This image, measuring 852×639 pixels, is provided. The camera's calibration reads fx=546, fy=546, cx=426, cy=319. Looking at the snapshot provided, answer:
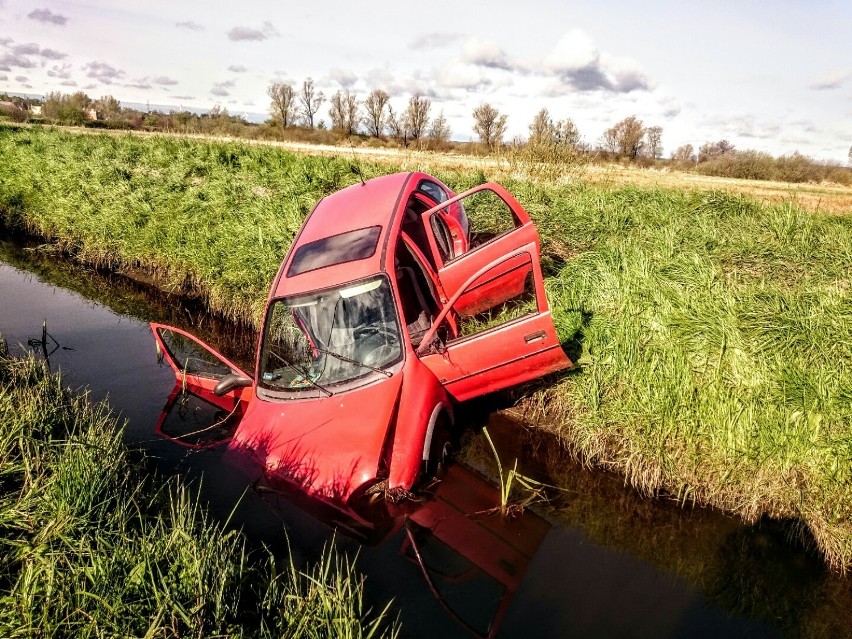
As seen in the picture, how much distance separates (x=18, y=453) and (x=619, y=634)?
5.22 m

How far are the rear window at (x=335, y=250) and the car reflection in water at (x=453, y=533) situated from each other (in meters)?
2.16

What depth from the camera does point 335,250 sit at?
6172 mm

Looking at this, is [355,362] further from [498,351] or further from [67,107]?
[67,107]

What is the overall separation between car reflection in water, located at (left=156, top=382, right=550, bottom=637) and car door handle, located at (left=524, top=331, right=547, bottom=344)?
189cm

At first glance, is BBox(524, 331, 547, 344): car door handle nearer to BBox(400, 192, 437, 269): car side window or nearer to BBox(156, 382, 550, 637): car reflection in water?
BBox(156, 382, 550, 637): car reflection in water

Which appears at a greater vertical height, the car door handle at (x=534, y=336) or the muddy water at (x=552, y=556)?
the car door handle at (x=534, y=336)

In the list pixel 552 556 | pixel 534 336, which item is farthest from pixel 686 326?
pixel 552 556

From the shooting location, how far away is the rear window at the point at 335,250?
5.98 metres

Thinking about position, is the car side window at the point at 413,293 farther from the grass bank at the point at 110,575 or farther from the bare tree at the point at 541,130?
the bare tree at the point at 541,130

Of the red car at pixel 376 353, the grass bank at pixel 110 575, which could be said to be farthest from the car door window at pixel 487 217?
the grass bank at pixel 110 575

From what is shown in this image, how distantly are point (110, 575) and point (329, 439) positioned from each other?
211cm

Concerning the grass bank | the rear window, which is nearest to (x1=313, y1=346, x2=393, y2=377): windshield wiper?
the rear window

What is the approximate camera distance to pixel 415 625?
430 centimetres

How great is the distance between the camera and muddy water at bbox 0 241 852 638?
4.47 metres
